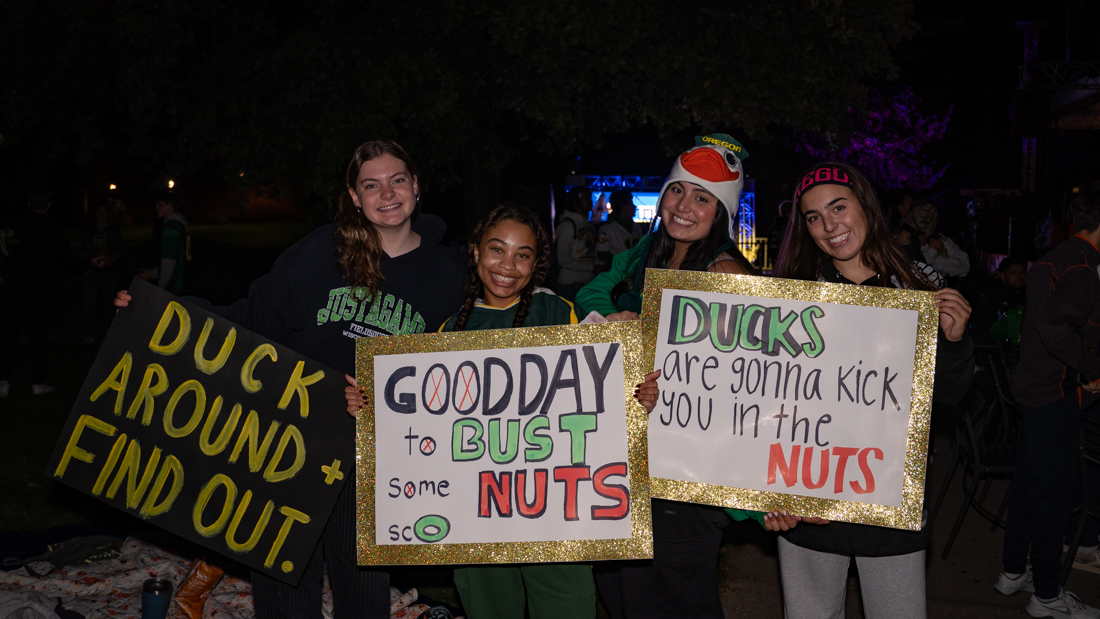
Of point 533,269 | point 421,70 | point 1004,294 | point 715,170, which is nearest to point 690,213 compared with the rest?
point 715,170

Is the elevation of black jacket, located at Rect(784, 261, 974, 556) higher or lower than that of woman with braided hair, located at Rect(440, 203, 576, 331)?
lower

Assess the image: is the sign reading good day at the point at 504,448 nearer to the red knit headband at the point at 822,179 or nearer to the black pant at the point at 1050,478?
the red knit headband at the point at 822,179

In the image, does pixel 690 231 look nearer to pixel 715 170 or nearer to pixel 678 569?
pixel 715 170

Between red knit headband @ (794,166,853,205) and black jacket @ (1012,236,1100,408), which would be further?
black jacket @ (1012,236,1100,408)

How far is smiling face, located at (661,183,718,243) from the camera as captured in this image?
109 inches

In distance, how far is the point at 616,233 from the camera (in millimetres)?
10172

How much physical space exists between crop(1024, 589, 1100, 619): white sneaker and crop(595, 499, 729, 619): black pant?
7.20ft

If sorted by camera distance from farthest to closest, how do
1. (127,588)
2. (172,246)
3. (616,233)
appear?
(616,233) → (172,246) → (127,588)

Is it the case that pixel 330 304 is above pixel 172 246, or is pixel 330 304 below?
below

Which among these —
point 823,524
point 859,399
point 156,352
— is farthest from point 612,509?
point 156,352

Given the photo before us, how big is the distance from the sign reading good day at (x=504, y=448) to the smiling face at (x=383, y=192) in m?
0.48

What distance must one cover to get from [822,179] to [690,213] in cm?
47

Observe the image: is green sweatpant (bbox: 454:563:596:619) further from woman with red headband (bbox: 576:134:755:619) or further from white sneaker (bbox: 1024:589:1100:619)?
white sneaker (bbox: 1024:589:1100:619)

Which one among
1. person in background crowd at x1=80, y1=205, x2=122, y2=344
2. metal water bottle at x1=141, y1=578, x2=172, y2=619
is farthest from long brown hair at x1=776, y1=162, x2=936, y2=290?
person in background crowd at x1=80, y1=205, x2=122, y2=344
